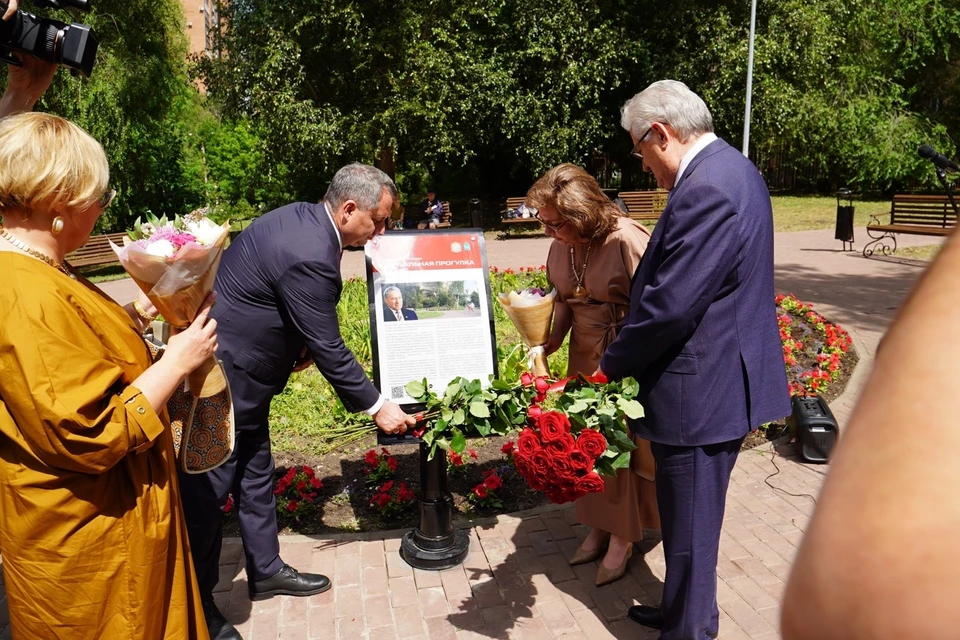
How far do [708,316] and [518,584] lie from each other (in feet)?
6.64

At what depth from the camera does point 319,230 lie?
10.7 ft

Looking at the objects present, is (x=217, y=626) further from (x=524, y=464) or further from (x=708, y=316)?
(x=708, y=316)

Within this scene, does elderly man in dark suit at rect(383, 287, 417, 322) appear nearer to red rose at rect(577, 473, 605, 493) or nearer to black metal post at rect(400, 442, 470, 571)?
black metal post at rect(400, 442, 470, 571)

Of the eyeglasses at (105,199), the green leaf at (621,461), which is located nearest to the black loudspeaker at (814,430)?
the green leaf at (621,461)

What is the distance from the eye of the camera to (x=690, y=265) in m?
2.55

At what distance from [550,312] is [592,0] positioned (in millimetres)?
19671

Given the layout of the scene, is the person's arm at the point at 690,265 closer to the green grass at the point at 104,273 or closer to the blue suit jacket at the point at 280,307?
the blue suit jacket at the point at 280,307

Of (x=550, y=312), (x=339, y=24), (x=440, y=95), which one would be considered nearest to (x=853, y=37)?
(x=440, y=95)

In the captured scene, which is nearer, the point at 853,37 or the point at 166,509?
the point at 166,509

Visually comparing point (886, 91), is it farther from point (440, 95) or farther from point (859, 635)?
point (859, 635)

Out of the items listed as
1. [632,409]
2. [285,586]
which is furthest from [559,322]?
[285,586]

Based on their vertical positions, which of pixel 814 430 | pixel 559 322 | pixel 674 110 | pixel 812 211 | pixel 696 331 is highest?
pixel 674 110

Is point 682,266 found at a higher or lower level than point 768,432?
higher

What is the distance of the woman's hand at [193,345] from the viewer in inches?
87.7
